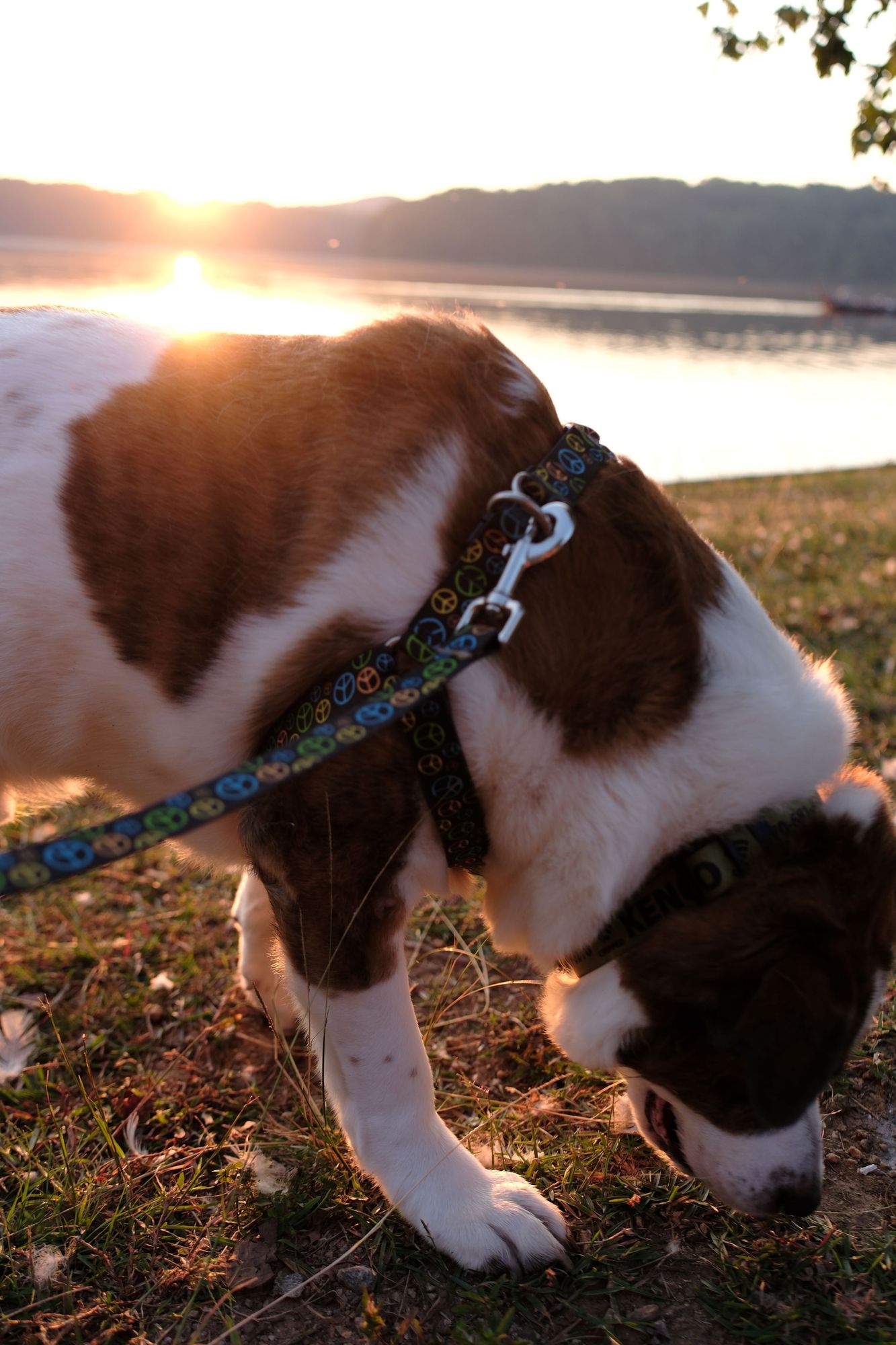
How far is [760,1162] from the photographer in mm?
1985

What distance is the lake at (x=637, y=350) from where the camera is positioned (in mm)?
13961

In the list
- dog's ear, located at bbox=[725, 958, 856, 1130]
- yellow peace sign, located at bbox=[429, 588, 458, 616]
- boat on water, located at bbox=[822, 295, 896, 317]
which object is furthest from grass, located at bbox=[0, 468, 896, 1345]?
boat on water, located at bbox=[822, 295, 896, 317]

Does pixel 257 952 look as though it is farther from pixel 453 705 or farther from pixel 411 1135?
pixel 453 705

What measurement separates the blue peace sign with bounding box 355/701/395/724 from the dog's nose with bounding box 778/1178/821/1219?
1.23 meters

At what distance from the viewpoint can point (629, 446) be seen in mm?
12906

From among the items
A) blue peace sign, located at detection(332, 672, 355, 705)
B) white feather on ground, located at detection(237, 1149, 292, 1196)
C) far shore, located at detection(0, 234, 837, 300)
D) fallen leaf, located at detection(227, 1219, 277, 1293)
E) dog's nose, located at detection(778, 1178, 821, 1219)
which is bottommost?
fallen leaf, located at detection(227, 1219, 277, 1293)

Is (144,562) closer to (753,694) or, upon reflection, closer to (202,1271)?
(753,694)

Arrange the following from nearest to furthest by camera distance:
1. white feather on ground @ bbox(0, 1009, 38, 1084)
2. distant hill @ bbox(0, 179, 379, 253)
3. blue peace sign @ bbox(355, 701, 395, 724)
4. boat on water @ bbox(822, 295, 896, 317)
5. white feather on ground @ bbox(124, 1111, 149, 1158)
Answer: blue peace sign @ bbox(355, 701, 395, 724) → white feather on ground @ bbox(124, 1111, 149, 1158) → white feather on ground @ bbox(0, 1009, 38, 1084) → boat on water @ bbox(822, 295, 896, 317) → distant hill @ bbox(0, 179, 379, 253)

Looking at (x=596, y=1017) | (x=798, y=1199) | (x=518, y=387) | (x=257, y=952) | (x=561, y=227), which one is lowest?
(x=257, y=952)

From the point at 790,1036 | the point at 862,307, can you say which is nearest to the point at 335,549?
the point at 790,1036

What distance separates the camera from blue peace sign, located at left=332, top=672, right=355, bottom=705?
73.5 inches

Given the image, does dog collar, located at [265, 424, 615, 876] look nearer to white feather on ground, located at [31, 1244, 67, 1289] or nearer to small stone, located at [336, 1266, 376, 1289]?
small stone, located at [336, 1266, 376, 1289]

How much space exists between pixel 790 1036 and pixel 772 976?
10 cm

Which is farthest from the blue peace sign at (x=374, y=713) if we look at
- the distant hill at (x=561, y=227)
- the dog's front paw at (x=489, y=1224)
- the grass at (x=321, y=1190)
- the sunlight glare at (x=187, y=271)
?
the distant hill at (x=561, y=227)
